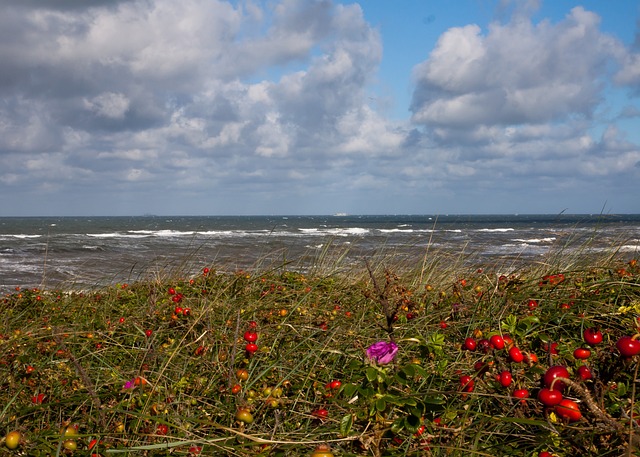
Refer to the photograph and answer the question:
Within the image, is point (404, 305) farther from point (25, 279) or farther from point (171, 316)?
point (25, 279)

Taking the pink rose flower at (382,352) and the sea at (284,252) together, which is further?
the sea at (284,252)

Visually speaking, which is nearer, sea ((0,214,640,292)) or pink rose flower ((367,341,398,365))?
pink rose flower ((367,341,398,365))

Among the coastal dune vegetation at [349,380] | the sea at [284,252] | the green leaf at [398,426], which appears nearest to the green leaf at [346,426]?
the coastal dune vegetation at [349,380]

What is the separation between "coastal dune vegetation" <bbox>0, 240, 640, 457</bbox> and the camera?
1.79 metres

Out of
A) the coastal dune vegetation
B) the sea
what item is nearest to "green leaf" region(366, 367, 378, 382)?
the coastal dune vegetation

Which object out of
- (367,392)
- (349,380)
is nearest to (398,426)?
(367,392)

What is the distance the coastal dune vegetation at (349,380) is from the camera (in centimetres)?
179

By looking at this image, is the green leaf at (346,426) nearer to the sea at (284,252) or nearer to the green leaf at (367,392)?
the green leaf at (367,392)

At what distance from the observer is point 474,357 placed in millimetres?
2668

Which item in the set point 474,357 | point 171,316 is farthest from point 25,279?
point 474,357

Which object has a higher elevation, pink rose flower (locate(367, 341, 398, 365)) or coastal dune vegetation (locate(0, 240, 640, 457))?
pink rose flower (locate(367, 341, 398, 365))

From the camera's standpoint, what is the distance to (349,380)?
243 cm

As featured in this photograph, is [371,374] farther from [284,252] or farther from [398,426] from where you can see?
[284,252]

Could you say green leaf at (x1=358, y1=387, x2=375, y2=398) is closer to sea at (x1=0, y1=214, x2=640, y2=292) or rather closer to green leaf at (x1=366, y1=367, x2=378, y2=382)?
green leaf at (x1=366, y1=367, x2=378, y2=382)
